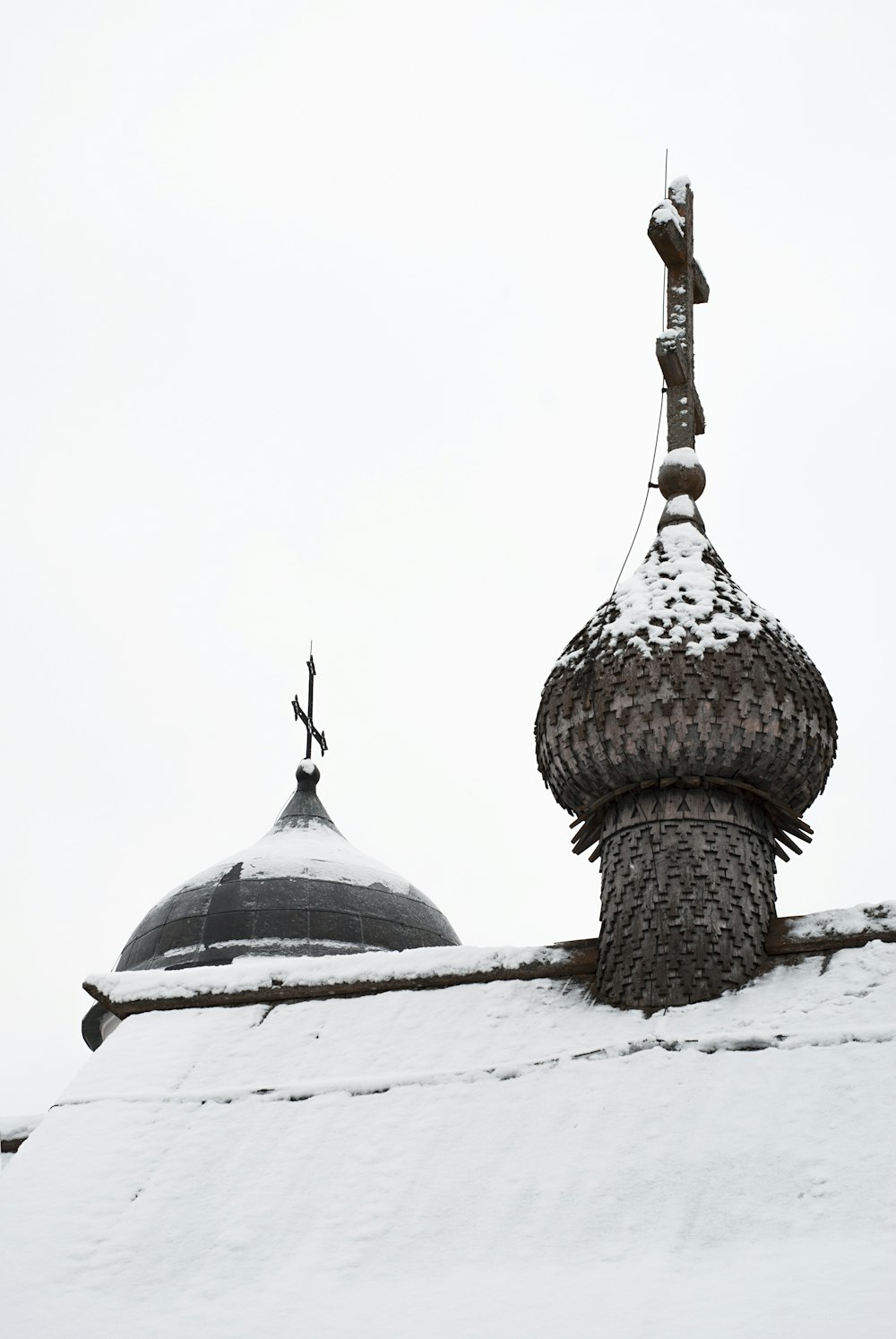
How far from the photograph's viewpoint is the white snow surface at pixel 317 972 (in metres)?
9.13

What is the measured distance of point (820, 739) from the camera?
939 centimetres

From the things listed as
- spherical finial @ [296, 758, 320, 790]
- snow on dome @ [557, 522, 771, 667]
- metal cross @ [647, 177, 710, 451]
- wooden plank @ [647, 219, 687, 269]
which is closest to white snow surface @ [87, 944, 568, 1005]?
snow on dome @ [557, 522, 771, 667]

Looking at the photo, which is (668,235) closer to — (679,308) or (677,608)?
(679,308)

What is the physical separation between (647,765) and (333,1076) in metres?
2.27

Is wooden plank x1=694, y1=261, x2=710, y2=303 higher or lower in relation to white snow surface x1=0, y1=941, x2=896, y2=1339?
higher

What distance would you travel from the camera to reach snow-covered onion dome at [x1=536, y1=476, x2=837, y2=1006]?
8.67 m

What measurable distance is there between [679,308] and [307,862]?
26.6 ft

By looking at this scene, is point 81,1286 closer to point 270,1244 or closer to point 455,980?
point 270,1244

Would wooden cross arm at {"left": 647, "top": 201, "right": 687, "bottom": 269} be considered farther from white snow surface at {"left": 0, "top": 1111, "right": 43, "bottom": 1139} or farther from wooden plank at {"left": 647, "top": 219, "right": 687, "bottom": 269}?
white snow surface at {"left": 0, "top": 1111, "right": 43, "bottom": 1139}

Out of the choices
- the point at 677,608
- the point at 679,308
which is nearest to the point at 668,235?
the point at 679,308

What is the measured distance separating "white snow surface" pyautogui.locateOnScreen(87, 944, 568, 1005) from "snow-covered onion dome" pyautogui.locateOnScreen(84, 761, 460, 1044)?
631 cm

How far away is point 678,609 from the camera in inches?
371

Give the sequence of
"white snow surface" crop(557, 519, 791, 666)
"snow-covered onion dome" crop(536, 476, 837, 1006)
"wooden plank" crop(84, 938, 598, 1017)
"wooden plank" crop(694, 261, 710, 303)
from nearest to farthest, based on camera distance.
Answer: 1. "snow-covered onion dome" crop(536, 476, 837, 1006)
2. "wooden plank" crop(84, 938, 598, 1017)
3. "white snow surface" crop(557, 519, 791, 666)
4. "wooden plank" crop(694, 261, 710, 303)

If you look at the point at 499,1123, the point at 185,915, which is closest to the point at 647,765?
the point at 499,1123
